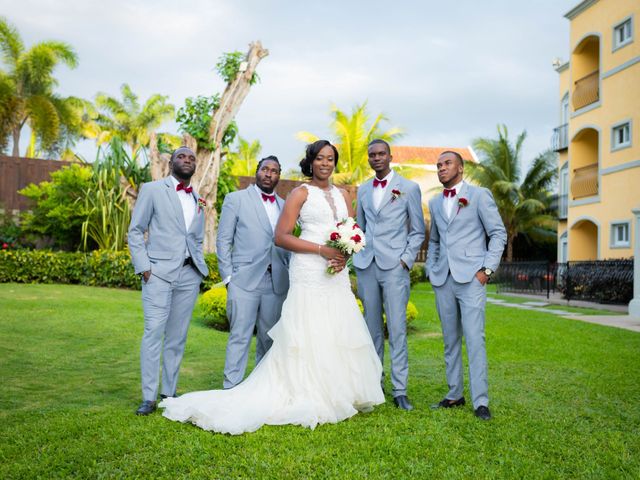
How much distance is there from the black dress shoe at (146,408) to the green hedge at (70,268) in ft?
31.2

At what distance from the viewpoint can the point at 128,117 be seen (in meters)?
45.9

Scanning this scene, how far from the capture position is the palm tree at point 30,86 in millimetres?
32844

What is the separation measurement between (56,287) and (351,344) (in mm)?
11236

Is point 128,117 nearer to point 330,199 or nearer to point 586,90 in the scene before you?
point 586,90

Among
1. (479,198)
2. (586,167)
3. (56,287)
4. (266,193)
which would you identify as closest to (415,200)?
(479,198)

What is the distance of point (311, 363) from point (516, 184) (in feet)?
106

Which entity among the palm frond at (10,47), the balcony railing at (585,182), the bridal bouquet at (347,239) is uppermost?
the palm frond at (10,47)

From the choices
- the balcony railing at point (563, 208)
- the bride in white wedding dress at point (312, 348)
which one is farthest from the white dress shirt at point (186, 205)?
the balcony railing at point (563, 208)

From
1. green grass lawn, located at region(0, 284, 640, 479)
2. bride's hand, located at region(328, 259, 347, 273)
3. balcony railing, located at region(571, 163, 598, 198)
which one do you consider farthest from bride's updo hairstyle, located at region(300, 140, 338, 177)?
balcony railing, located at region(571, 163, 598, 198)

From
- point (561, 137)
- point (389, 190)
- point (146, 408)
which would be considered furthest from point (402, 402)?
point (561, 137)

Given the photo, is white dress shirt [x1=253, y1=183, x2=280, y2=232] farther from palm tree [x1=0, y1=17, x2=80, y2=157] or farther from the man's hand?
palm tree [x1=0, y1=17, x2=80, y2=157]

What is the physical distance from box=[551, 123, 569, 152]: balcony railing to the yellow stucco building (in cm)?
277

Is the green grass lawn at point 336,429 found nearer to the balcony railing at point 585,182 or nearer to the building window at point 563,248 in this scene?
the balcony railing at point 585,182

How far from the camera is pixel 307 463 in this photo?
382 cm
